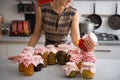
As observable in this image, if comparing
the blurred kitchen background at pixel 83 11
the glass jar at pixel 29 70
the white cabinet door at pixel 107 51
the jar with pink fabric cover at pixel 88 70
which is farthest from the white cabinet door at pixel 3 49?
the jar with pink fabric cover at pixel 88 70

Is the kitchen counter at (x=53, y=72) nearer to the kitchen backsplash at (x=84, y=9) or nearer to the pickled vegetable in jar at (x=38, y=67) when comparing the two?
the pickled vegetable in jar at (x=38, y=67)

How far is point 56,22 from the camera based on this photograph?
69.9 inches

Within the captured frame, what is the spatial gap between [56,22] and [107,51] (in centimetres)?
103

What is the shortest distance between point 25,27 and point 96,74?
181cm

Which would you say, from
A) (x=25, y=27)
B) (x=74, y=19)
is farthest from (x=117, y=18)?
(x=74, y=19)

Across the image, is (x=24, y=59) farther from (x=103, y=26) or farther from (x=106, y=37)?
(x=103, y=26)

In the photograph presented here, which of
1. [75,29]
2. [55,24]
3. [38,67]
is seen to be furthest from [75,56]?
[55,24]

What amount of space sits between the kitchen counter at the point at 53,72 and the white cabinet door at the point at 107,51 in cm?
117

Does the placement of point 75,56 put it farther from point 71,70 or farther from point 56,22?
point 56,22

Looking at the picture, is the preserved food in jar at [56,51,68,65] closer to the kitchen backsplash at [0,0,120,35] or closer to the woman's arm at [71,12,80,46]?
the woman's arm at [71,12,80,46]

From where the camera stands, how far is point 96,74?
3.98 feet

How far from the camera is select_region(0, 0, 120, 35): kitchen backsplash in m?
2.99

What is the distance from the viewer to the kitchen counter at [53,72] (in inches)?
45.7

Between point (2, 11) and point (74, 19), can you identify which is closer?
point (74, 19)
